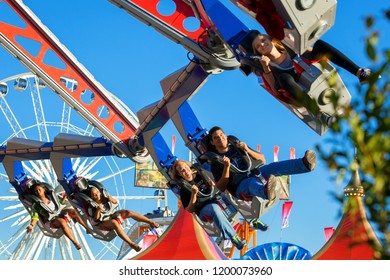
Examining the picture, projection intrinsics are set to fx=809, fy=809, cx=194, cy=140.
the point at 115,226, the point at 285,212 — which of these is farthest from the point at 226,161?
the point at 285,212

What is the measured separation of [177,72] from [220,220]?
2.16 meters

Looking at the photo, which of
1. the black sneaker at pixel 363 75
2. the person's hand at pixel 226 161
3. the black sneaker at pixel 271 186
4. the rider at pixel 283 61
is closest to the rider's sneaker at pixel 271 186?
the black sneaker at pixel 271 186

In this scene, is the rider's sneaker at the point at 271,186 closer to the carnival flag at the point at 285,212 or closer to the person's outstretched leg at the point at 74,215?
the person's outstretched leg at the point at 74,215

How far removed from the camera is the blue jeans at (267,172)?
9.49 metres

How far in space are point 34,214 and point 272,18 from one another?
639 cm

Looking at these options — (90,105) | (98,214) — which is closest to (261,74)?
(98,214)

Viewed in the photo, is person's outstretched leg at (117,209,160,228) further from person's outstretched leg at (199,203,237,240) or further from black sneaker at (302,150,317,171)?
black sneaker at (302,150,317,171)

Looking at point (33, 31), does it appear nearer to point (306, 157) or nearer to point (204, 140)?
point (204, 140)

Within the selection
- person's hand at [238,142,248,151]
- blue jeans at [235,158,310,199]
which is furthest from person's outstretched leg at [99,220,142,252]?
person's hand at [238,142,248,151]

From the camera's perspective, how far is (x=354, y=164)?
2.66 m

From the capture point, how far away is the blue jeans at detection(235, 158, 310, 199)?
9.49 meters

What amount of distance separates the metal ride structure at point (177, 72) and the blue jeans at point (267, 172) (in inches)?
6.4

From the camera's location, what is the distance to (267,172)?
9906 mm

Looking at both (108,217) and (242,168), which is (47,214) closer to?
(108,217)
